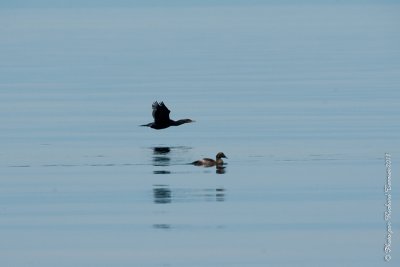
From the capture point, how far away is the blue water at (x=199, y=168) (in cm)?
1975

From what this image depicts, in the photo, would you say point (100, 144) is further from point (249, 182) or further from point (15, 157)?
point (249, 182)

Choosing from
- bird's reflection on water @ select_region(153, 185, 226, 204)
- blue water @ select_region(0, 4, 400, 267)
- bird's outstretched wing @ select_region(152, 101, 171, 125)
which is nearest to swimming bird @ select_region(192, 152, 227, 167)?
blue water @ select_region(0, 4, 400, 267)

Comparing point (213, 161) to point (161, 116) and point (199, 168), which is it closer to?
point (199, 168)

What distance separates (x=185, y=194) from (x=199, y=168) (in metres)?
3.04

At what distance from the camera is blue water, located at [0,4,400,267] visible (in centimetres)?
1975

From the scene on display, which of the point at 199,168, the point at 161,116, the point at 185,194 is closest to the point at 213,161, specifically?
the point at 199,168

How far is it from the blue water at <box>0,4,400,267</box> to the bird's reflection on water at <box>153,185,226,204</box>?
0.03 meters

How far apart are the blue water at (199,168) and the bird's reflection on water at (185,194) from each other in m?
0.03

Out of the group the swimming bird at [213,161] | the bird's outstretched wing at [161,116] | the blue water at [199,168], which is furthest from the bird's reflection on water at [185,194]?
the bird's outstretched wing at [161,116]

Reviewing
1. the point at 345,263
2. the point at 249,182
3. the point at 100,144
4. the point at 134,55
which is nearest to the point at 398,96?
the point at 100,144

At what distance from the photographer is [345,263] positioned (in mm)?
18625

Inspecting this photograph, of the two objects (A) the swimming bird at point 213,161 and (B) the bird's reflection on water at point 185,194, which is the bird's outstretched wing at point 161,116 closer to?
(A) the swimming bird at point 213,161

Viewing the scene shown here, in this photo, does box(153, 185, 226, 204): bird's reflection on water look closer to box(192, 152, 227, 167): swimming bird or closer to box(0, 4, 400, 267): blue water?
box(0, 4, 400, 267): blue water

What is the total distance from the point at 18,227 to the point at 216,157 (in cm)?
632
